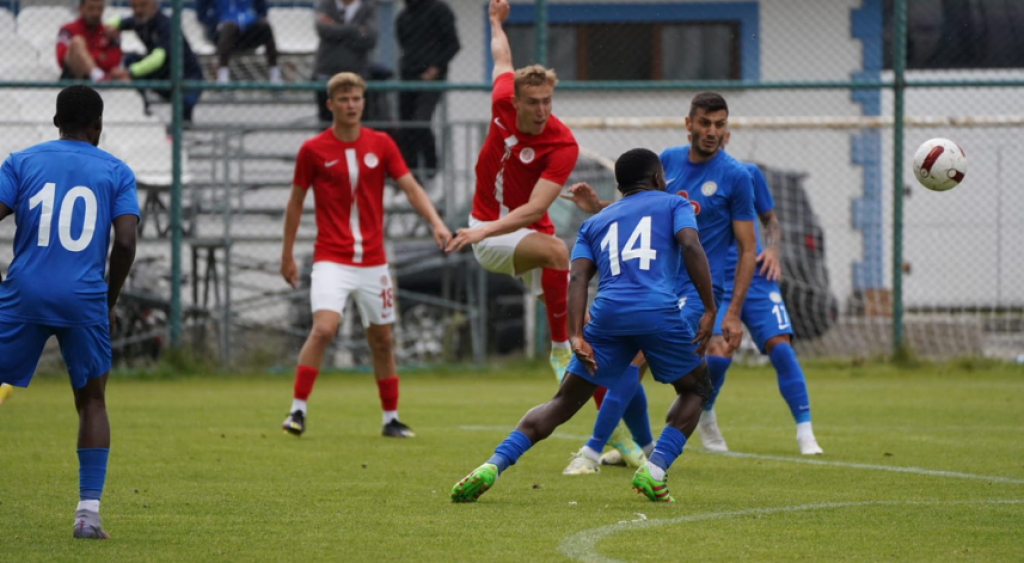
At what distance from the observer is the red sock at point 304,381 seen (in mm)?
8984

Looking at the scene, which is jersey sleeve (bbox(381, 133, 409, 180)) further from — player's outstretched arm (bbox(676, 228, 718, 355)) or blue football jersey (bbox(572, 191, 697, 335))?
player's outstretched arm (bbox(676, 228, 718, 355))

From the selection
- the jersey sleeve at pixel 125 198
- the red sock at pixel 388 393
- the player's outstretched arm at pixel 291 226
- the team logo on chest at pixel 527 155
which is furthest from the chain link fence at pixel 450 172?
the jersey sleeve at pixel 125 198

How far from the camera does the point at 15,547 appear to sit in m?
4.88

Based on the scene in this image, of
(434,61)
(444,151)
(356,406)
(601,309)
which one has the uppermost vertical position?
(434,61)

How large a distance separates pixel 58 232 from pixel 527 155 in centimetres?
325

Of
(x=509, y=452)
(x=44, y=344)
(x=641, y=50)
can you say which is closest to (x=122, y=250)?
Answer: (x=44, y=344)

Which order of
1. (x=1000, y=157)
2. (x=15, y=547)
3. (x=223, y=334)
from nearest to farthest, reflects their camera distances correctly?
(x=15, y=547) → (x=223, y=334) → (x=1000, y=157)

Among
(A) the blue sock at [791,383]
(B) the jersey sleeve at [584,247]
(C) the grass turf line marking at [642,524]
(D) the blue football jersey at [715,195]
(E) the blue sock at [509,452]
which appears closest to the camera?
(C) the grass turf line marking at [642,524]

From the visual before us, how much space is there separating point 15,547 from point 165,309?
9542 millimetres

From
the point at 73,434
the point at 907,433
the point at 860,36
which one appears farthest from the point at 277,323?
the point at 860,36

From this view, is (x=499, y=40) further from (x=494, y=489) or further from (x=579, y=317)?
(x=494, y=489)

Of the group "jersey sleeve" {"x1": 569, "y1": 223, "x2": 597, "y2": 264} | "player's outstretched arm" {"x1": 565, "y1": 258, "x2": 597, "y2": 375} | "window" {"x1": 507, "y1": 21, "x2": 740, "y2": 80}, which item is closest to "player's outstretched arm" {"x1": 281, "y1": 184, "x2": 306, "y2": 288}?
"jersey sleeve" {"x1": 569, "y1": 223, "x2": 597, "y2": 264}

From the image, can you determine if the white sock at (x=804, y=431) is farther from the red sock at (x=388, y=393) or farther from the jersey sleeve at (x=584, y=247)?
the red sock at (x=388, y=393)

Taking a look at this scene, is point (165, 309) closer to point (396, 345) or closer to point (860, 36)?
point (396, 345)
